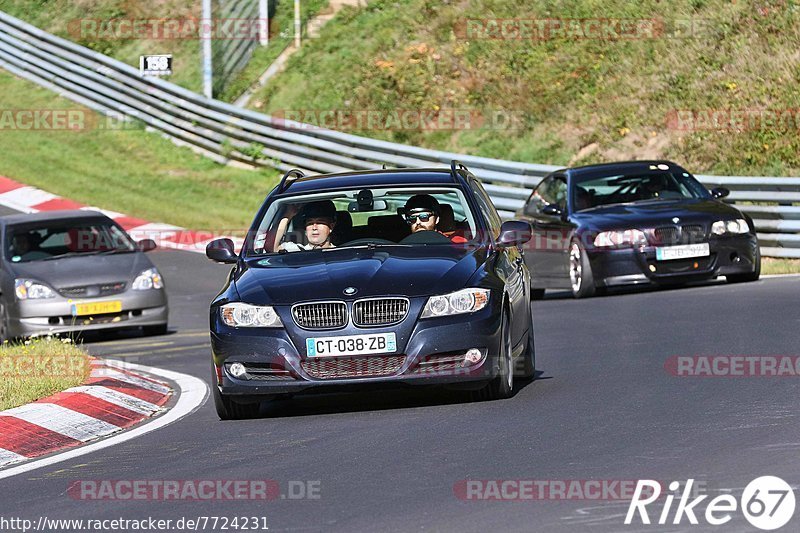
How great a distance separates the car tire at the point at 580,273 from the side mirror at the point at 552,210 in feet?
1.64

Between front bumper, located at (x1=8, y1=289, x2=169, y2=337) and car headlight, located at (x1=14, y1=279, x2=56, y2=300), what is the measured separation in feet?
0.19

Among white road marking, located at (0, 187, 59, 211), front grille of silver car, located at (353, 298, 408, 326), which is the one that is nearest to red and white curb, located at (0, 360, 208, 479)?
front grille of silver car, located at (353, 298, 408, 326)

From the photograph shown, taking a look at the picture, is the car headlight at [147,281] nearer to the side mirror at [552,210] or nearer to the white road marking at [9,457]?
the side mirror at [552,210]

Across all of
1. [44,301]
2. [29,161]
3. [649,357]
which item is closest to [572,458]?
[649,357]

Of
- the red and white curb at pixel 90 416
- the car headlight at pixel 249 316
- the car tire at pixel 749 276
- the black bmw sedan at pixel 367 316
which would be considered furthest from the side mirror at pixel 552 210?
the car headlight at pixel 249 316

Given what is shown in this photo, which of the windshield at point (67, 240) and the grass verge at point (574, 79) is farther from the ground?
the grass verge at point (574, 79)

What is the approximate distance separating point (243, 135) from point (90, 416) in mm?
21820

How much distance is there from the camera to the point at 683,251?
18.2m

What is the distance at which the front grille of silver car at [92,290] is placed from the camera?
18.4m

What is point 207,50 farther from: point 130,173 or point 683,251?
point 683,251

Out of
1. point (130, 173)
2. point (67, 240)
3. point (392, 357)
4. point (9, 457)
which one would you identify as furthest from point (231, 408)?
point (130, 173)

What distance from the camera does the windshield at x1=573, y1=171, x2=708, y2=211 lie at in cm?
1952

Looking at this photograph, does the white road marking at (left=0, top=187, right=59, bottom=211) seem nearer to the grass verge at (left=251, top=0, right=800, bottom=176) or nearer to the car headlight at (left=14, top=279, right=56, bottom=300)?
the grass verge at (left=251, top=0, right=800, bottom=176)

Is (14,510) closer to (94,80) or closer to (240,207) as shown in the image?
(240,207)
